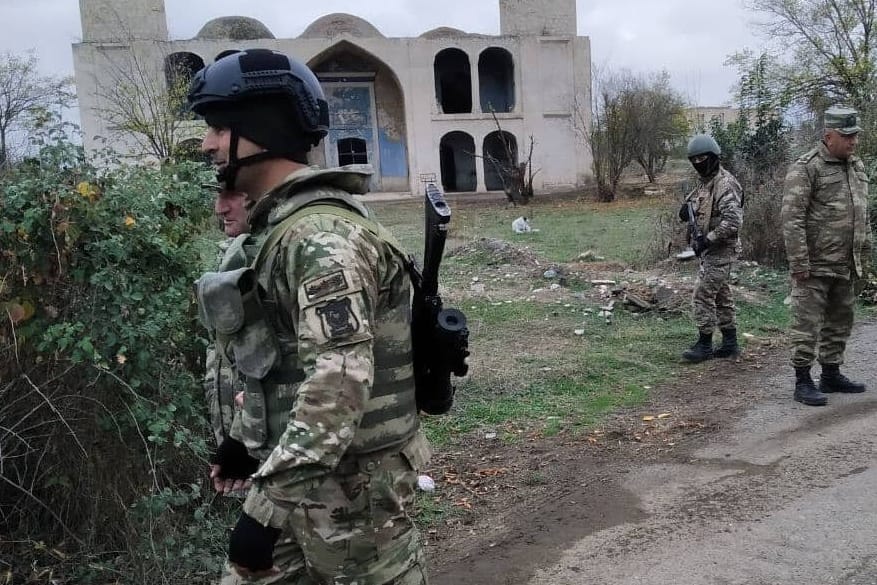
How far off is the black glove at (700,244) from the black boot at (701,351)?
735mm

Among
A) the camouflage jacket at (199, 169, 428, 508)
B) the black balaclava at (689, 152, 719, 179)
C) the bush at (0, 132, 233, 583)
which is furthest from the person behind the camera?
the black balaclava at (689, 152, 719, 179)

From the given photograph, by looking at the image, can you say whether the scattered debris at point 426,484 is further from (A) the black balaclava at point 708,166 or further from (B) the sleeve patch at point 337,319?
(A) the black balaclava at point 708,166

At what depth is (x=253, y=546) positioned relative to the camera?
158 centimetres

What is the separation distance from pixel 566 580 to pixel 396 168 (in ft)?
104

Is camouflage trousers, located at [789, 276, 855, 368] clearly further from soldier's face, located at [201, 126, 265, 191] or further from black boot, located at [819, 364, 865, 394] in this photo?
soldier's face, located at [201, 126, 265, 191]

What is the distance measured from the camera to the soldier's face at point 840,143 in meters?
5.12

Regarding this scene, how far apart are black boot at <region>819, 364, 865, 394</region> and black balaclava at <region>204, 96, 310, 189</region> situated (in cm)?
488

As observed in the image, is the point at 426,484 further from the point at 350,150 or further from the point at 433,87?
the point at 350,150

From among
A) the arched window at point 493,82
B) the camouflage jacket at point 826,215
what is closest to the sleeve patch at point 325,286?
the camouflage jacket at point 826,215

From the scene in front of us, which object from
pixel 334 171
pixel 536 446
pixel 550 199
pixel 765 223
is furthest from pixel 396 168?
pixel 334 171

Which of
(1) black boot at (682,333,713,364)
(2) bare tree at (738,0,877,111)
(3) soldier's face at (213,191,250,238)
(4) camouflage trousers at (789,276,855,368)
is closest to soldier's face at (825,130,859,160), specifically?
(4) camouflage trousers at (789,276,855,368)

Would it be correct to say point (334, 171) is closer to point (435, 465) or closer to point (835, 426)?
point (435, 465)

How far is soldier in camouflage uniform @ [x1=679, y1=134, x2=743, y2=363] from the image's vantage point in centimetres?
630

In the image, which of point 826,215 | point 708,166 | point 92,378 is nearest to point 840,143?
point 826,215
